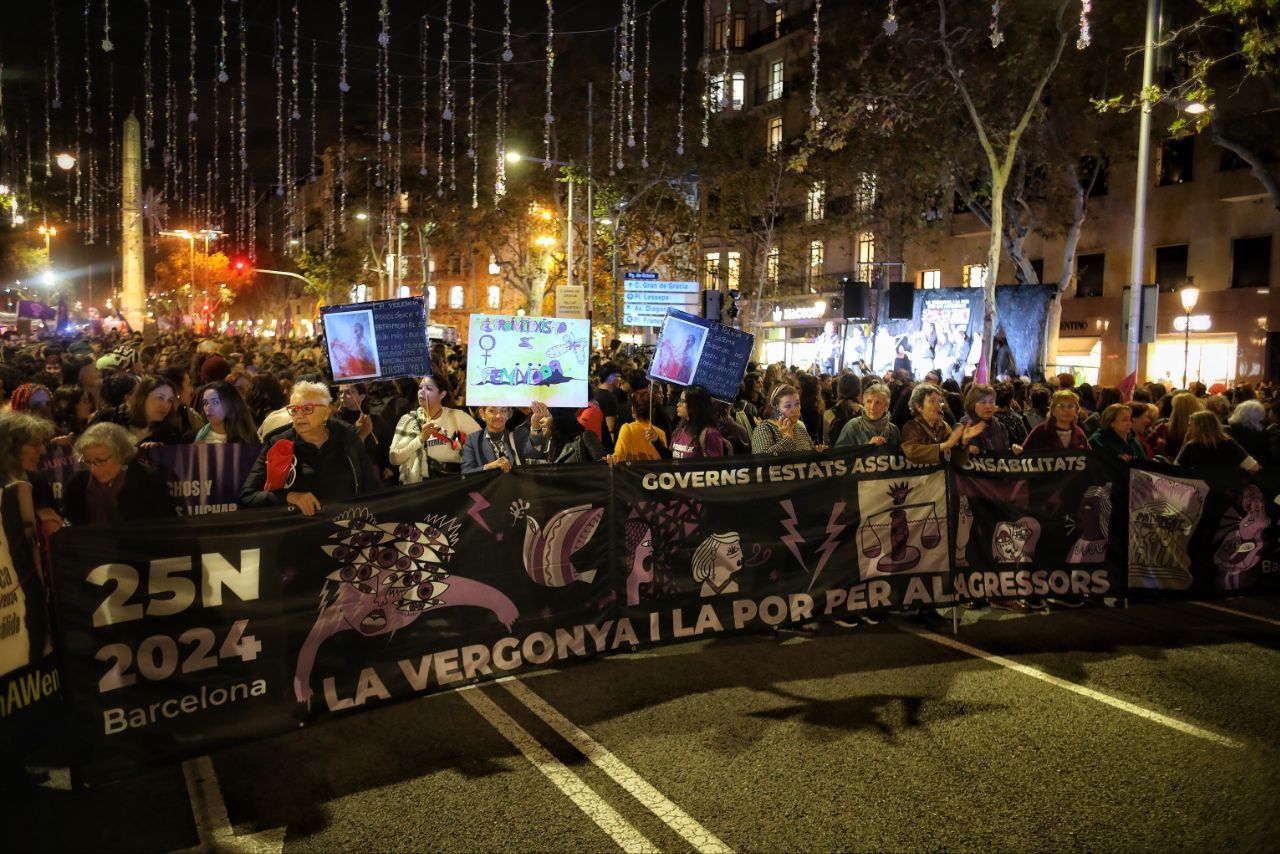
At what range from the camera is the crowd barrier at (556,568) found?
480cm

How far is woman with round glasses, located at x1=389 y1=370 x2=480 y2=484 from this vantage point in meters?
7.58

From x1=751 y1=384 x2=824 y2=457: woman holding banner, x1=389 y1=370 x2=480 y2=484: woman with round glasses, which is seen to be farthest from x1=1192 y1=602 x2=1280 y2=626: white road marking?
x1=389 y1=370 x2=480 y2=484: woman with round glasses

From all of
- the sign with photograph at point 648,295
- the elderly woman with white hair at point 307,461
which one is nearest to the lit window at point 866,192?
the sign with photograph at point 648,295

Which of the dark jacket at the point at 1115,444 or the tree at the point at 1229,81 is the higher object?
the tree at the point at 1229,81

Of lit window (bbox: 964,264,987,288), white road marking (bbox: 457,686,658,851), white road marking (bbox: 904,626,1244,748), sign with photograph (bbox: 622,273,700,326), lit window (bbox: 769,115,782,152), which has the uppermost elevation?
lit window (bbox: 769,115,782,152)

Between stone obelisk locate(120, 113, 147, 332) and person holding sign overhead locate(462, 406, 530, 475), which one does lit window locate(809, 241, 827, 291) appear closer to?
stone obelisk locate(120, 113, 147, 332)

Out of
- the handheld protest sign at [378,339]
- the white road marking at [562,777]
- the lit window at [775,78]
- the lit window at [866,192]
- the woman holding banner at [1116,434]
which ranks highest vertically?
the lit window at [775,78]

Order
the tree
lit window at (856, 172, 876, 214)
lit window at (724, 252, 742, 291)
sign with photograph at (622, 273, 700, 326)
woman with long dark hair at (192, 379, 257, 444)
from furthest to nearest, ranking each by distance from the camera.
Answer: lit window at (724, 252, 742, 291) → lit window at (856, 172, 876, 214) → sign with photograph at (622, 273, 700, 326) → the tree → woman with long dark hair at (192, 379, 257, 444)

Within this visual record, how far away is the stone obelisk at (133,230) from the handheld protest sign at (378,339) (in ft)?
138

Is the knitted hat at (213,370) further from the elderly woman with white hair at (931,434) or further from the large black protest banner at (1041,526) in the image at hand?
the large black protest banner at (1041,526)

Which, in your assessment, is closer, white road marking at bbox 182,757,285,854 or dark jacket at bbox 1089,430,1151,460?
white road marking at bbox 182,757,285,854

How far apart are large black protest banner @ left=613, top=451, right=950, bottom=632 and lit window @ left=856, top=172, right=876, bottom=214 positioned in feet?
84.3

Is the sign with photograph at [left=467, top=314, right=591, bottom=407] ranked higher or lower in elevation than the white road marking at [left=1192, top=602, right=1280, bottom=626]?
higher

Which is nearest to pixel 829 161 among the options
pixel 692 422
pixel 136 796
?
pixel 692 422
